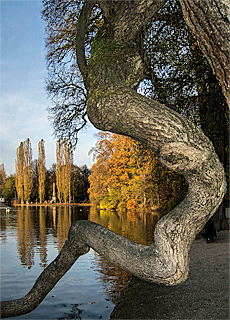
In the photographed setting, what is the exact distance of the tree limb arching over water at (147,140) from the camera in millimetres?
2615

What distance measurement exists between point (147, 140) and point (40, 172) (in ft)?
172

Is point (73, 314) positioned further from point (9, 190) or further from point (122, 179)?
point (9, 190)

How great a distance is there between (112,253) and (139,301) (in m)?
2.32

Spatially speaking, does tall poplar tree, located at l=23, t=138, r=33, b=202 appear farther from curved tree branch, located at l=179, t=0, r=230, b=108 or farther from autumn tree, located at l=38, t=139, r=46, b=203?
curved tree branch, located at l=179, t=0, r=230, b=108

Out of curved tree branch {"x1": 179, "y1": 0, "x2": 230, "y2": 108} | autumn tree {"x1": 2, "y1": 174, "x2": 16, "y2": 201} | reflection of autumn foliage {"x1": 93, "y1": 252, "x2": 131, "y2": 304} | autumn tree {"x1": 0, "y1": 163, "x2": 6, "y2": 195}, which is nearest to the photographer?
curved tree branch {"x1": 179, "y1": 0, "x2": 230, "y2": 108}

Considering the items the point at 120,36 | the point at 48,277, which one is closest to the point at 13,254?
the point at 48,277

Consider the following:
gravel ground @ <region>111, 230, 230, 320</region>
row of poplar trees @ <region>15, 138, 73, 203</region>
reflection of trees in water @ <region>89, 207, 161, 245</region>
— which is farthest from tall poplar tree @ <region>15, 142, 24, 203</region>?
gravel ground @ <region>111, 230, 230, 320</region>

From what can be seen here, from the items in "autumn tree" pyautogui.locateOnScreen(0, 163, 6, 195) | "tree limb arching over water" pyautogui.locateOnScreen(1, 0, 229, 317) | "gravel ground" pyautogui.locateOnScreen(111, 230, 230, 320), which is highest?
"autumn tree" pyautogui.locateOnScreen(0, 163, 6, 195)

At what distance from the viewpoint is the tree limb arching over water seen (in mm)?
2615

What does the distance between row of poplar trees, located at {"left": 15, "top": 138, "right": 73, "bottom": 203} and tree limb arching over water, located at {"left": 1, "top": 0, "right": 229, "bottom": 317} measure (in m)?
48.9

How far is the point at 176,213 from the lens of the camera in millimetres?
2838

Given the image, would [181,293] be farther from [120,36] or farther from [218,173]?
[120,36]

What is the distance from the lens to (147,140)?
8.72 feet

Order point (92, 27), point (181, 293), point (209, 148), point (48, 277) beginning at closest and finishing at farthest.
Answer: point (209, 148)
point (48, 277)
point (181, 293)
point (92, 27)
